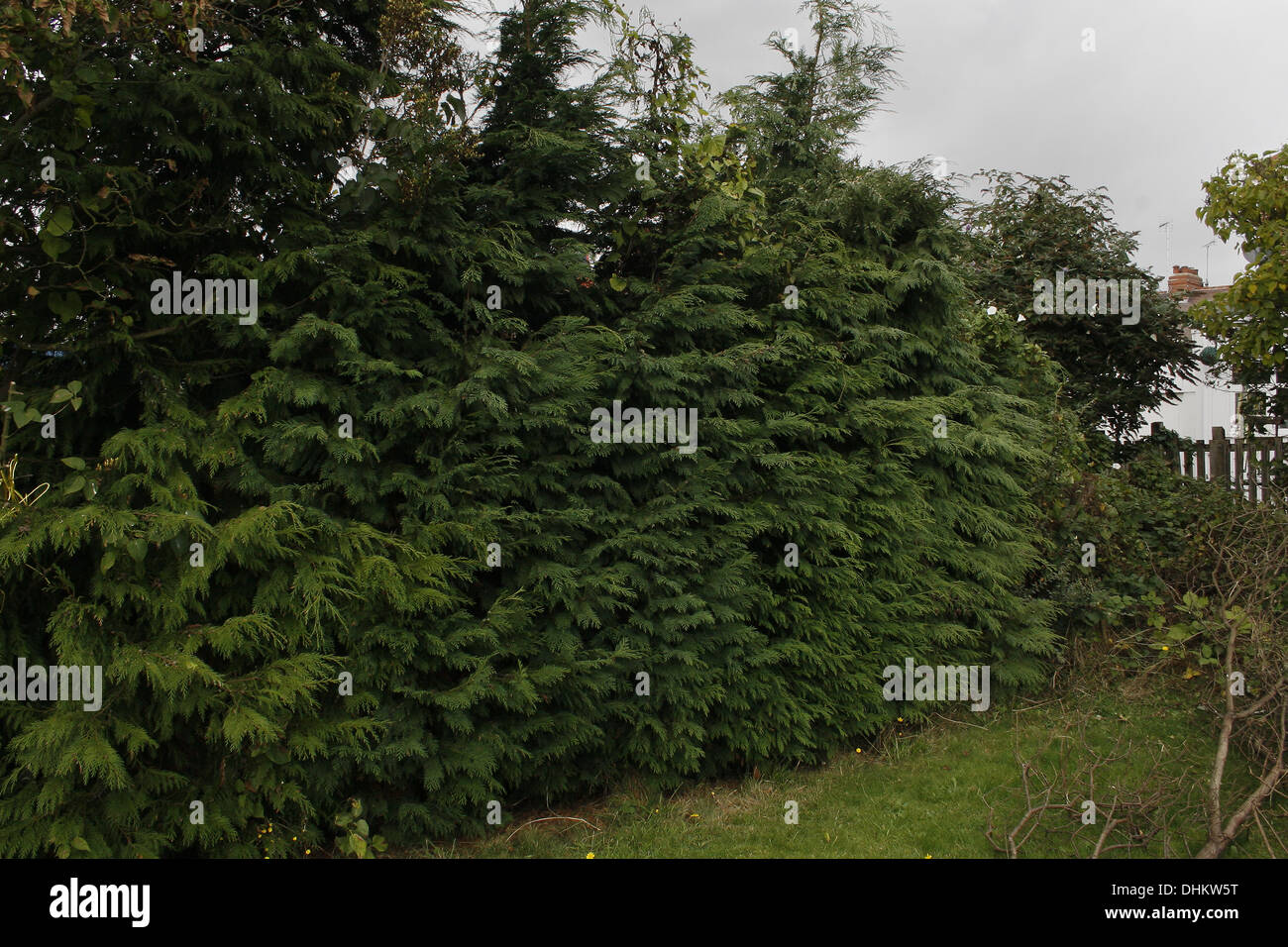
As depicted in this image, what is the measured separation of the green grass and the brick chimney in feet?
52.1

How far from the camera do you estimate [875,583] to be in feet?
19.3

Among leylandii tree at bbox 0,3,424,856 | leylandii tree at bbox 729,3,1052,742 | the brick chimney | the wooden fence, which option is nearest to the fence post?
the wooden fence

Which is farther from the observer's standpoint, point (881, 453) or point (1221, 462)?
point (1221, 462)

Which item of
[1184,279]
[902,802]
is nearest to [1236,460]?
[902,802]

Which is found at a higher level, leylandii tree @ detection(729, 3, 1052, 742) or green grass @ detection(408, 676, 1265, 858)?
leylandii tree @ detection(729, 3, 1052, 742)

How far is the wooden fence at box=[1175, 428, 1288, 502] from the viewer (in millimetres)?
8707

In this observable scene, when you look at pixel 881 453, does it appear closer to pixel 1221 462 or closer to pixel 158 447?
pixel 158 447

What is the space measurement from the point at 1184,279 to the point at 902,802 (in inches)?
719

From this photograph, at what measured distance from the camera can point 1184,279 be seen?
18.5 metres

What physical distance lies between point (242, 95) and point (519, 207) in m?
1.58

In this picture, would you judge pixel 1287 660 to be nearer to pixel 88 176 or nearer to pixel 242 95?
pixel 242 95

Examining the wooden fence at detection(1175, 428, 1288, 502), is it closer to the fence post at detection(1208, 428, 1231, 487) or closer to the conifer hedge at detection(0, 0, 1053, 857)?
the fence post at detection(1208, 428, 1231, 487)

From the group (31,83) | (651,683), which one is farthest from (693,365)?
(31,83)

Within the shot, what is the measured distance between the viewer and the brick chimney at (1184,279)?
18484 mm
